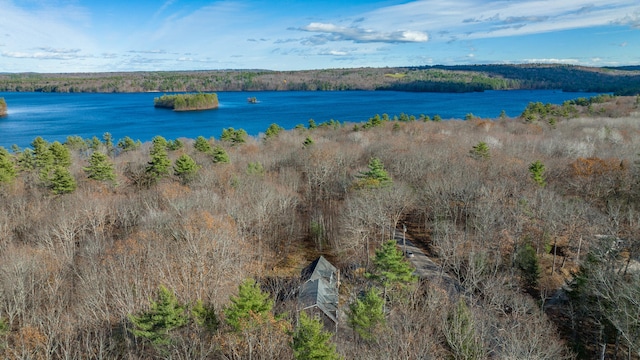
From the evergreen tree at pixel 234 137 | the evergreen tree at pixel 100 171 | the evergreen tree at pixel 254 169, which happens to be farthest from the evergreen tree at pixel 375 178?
the evergreen tree at pixel 234 137

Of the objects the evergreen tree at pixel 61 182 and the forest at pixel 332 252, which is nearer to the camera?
the forest at pixel 332 252

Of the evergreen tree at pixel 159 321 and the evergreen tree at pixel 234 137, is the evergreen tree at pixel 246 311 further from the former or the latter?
the evergreen tree at pixel 234 137

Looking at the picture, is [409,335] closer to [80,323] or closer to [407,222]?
[80,323]

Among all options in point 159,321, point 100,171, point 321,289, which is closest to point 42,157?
point 100,171

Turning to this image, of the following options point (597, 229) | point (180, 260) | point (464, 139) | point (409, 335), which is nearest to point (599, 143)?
point (464, 139)

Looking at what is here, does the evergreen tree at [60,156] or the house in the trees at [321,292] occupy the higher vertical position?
the evergreen tree at [60,156]

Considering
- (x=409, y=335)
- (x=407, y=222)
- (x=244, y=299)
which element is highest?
(x=244, y=299)

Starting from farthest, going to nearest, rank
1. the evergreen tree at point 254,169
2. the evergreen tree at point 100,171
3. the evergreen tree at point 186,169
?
the evergreen tree at point 254,169 < the evergreen tree at point 186,169 < the evergreen tree at point 100,171

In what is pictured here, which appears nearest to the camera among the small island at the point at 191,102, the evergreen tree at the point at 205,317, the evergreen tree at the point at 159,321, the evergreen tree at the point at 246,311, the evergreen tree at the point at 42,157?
the evergreen tree at the point at 246,311

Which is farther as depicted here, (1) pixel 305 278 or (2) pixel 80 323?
(1) pixel 305 278
